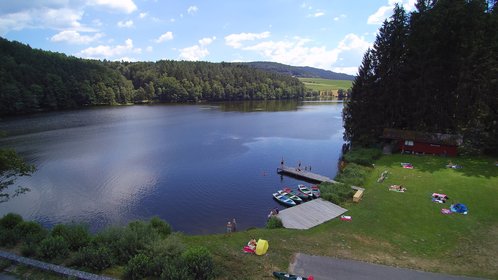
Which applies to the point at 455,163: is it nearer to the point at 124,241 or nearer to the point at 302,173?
the point at 302,173

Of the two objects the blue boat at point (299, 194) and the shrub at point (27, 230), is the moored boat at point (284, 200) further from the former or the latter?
the shrub at point (27, 230)

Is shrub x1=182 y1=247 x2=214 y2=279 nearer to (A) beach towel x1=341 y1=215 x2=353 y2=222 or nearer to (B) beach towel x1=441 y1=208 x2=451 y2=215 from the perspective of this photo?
(A) beach towel x1=341 y1=215 x2=353 y2=222

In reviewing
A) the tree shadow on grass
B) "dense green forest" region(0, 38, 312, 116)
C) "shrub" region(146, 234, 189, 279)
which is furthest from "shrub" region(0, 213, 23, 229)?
"dense green forest" region(0, 38, 312, 116)

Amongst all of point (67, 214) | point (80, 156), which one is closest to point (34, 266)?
point (67, 214)

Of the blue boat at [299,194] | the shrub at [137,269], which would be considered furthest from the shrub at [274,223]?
the shrub at [137,269]

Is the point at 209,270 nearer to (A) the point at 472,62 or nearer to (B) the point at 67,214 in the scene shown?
(B) the point at 67,214

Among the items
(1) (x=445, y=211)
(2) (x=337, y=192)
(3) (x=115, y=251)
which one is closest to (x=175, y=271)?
(3) (x=115, y=251)

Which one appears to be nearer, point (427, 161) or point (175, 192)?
point (175, 192)
